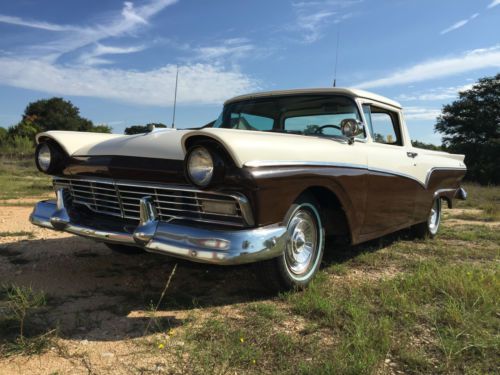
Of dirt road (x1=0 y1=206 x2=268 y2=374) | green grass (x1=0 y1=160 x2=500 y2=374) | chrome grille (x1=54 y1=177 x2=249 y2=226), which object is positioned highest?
chrome grille (x1=54 y1=177 x2=249 y2=226)

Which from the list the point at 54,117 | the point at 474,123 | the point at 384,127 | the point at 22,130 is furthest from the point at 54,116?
the point at 384,127

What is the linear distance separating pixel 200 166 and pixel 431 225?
4.11 metres

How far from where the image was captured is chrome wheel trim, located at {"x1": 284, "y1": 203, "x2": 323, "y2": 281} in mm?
3127

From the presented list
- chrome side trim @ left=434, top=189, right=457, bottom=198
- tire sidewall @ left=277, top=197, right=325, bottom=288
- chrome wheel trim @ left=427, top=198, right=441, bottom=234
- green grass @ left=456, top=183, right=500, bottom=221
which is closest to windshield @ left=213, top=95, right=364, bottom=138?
tire sidewall @ left=277, top=197, right=325, bottom=288

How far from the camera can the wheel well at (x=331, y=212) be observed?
3.41m

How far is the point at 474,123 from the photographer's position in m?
27.9

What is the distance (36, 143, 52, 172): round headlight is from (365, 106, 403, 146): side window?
275 centimetres

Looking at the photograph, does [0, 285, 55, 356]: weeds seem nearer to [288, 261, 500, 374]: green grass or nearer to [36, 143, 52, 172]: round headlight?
[36, 143, 52, 172]: round headlight

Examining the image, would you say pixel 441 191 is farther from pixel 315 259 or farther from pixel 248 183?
pixel 248 183

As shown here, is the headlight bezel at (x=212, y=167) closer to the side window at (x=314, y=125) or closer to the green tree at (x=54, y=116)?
the side window at (x=314, y=125)

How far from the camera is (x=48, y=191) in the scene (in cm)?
1153

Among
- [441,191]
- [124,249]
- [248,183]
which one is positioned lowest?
[124,249]

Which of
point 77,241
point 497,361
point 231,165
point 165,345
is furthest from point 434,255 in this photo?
point 77,241

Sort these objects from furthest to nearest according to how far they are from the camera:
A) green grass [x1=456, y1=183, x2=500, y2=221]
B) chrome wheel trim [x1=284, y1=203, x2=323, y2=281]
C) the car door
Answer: green grass [x1=456, y1=183, x2=500, y2=221] < the car door < chrome wheel trim [x1=284, y1=203, x2=323, y2=281]
